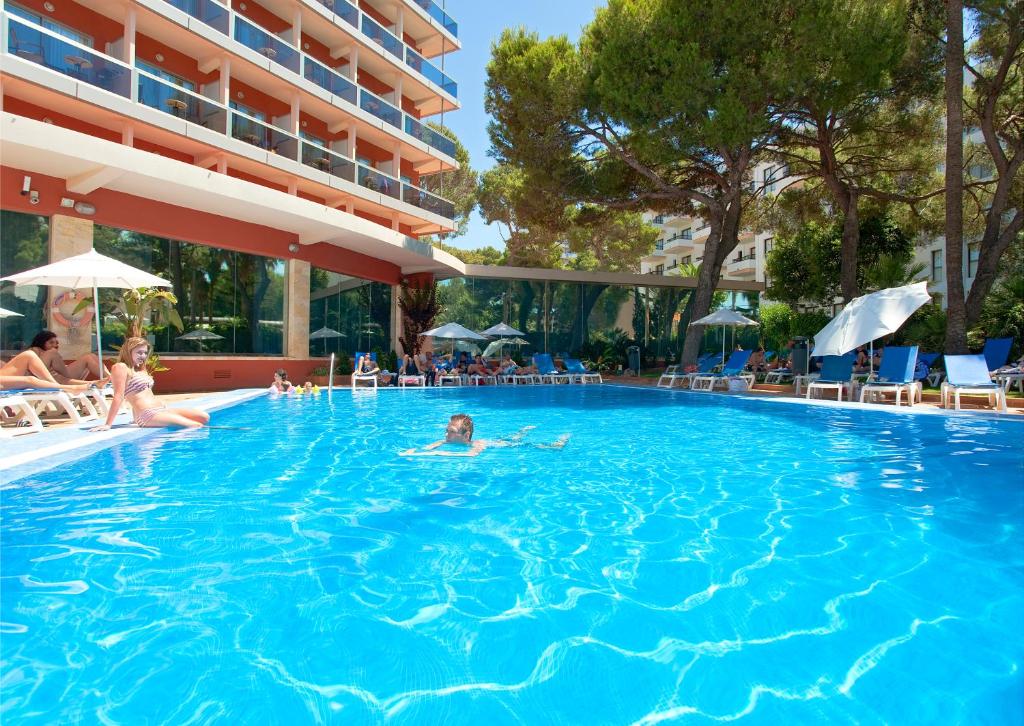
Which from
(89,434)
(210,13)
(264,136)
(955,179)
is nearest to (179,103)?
(264,136)

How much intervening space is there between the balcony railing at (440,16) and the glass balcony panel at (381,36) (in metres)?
2.35

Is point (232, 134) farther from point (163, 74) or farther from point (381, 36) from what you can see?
point (381, 36)

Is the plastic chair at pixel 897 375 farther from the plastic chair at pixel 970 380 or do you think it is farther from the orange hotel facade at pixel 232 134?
the orange hotel facade at pixel 232 134

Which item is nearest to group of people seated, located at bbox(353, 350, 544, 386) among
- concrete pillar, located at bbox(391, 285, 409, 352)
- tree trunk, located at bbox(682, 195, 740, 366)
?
concrete pillar, located at bbox(391, 285, 409, 352)

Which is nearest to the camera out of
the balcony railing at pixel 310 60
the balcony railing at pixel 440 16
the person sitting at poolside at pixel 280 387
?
the person sitting at poolside at pixel 280 387

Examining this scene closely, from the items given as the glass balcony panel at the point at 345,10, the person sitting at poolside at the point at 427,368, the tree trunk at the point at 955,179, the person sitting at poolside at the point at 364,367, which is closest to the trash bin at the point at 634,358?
the person sitting at poolside at the point at 427,368

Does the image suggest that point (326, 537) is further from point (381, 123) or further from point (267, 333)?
point (381, 123)

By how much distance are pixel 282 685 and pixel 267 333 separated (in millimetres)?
13941

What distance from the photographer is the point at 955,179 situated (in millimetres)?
12602

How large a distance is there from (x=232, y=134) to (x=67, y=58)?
3670mm

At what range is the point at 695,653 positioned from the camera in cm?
226

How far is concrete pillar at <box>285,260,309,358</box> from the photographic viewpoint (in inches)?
601

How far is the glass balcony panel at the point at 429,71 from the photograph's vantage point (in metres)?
22.0

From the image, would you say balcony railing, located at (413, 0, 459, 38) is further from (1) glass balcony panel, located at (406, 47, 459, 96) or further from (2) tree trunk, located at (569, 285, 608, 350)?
(2) tree trunk, located at (569, 285, 608, 350)
